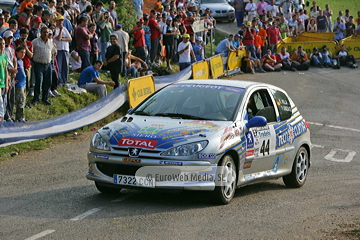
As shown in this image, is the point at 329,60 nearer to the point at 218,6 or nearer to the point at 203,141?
the point at 218,6

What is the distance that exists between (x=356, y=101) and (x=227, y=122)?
16613mm

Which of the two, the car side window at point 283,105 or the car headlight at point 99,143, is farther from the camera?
the car side window at point 283,105

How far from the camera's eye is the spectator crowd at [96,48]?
44.9 ft

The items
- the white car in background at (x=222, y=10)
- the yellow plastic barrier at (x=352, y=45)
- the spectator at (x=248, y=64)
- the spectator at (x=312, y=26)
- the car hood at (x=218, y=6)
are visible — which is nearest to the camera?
the spectator at (x=248, y=64)

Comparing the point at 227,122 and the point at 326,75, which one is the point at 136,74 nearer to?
the point at 227,122

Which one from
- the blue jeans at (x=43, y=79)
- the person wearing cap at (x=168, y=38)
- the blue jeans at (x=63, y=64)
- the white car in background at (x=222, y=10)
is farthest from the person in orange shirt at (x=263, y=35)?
the blue jeans at (x=43, y=79)

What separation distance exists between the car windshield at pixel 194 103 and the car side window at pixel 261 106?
255 mm

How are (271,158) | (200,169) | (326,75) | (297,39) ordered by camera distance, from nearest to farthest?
1. (200,169)
2. (271,158)
3. (326,75)
4. (297,39)

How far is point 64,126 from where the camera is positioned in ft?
47.2

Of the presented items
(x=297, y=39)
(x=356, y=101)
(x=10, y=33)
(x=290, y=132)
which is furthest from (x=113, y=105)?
(x=297, y=39)

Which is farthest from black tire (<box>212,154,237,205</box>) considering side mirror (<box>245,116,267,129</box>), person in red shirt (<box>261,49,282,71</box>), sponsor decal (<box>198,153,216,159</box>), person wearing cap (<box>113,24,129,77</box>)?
person in red shirt (<box>261,49,282,71</box>)

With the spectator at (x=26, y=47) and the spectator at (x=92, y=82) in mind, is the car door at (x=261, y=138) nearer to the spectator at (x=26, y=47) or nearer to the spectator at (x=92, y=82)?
the spectator at (x=26, y=47)

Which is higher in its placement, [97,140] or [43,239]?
[97,140]

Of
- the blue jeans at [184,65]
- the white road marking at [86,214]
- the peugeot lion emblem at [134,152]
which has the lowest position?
the blue jeans at [184,65]
